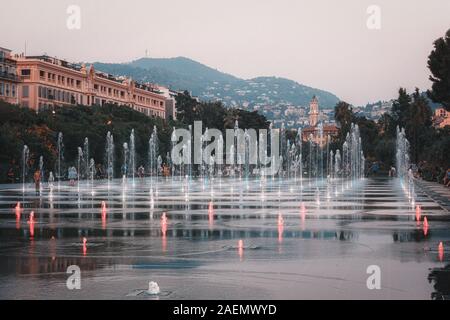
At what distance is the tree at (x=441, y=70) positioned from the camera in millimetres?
56844

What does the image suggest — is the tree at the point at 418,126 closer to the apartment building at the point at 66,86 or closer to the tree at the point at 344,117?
the tree at the point at 344,117

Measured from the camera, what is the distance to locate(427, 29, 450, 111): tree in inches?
2238

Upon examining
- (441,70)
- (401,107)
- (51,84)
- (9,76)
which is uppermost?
(51,84)

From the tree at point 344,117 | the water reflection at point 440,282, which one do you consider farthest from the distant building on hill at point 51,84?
the water reflection at point 440,282

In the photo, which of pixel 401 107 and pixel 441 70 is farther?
pixel 401 107

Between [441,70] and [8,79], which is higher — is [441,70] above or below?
below

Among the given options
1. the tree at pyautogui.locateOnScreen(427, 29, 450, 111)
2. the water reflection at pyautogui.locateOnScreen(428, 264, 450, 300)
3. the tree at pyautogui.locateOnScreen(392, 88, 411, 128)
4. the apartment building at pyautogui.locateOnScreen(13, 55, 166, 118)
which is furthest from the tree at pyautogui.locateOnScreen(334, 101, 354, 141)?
the water reflection at pyautogui.locateOnScreen(428, 264, 450, 300)

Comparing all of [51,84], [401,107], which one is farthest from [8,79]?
[401,107]

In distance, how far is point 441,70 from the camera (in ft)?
190

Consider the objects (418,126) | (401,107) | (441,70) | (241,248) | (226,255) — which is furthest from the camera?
(401,107)

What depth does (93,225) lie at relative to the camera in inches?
913

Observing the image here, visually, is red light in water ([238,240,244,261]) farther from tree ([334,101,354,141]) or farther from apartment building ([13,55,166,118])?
tree ([334,101,354,141])

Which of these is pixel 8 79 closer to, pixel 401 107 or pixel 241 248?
pixel 401 107
